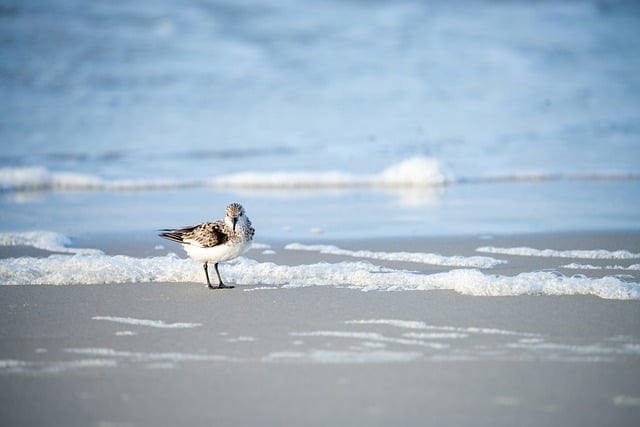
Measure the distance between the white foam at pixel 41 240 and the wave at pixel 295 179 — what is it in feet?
15.4

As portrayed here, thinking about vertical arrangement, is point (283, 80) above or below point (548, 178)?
above

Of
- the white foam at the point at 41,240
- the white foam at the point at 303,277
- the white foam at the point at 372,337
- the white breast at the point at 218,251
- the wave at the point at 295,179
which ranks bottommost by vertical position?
the white foam at the point at 372,337

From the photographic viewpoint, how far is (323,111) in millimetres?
19406

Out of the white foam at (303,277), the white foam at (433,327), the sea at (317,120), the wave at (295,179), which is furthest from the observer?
the wave at (295,179)


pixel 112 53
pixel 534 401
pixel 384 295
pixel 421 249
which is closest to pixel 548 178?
pixel 421 249

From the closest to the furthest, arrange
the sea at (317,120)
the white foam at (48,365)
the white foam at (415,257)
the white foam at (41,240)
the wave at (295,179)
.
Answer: the white foam at (48,365), the white foam at (415,257), the white foam at (41,240), the sea at (317,120), the wave at (295,179)

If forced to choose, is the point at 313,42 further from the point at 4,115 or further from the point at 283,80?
the point at 4,115

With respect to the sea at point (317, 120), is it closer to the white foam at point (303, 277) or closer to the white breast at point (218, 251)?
the white foam at point (303, 277)

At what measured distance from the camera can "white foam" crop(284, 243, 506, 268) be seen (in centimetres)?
702

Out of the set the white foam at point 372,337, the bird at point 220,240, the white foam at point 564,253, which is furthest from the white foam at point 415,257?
the white foam at point 372,337

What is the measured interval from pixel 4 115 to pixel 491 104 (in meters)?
10.3

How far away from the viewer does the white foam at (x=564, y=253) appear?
7.19 metres

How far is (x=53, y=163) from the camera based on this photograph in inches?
607

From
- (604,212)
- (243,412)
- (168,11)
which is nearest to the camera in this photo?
(243,412)
